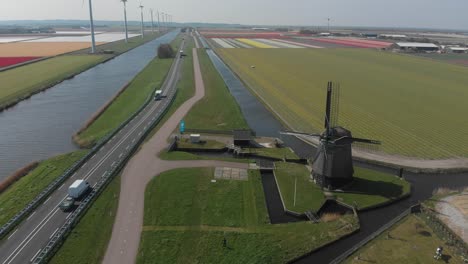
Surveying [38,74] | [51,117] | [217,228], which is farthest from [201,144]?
[38,74]

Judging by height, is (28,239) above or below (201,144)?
below

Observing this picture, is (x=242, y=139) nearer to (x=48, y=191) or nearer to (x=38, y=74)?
(x=48, y=191)

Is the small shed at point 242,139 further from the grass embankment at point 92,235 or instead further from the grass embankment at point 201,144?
the grass embankment at point 92,235

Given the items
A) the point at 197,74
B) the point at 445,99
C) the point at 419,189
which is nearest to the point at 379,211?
the point at 419,189

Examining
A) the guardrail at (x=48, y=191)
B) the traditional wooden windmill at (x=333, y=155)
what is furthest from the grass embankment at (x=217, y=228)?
the guardrail at (x=48, y=191)

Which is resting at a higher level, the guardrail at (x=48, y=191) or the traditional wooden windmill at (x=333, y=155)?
the traditional wooden windmill at (x=333, y=155)
